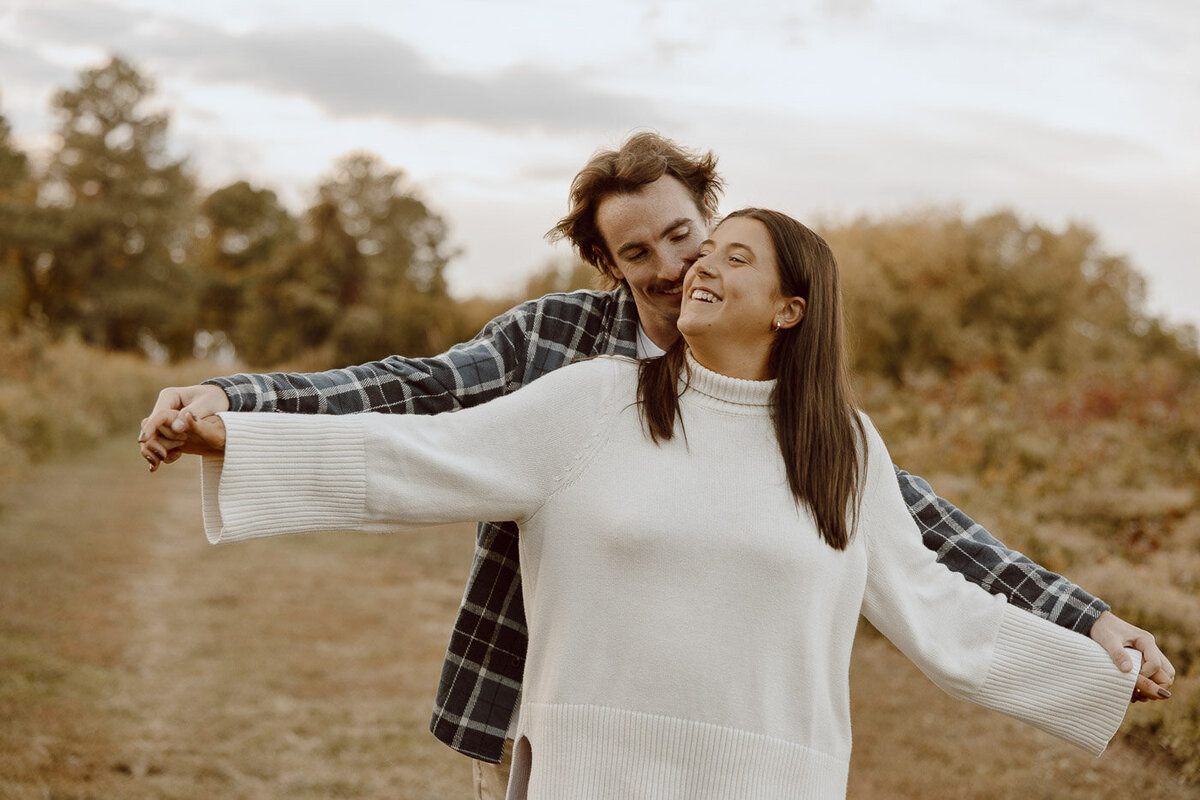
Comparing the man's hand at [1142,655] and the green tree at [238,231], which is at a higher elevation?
the green tree at [238,231]

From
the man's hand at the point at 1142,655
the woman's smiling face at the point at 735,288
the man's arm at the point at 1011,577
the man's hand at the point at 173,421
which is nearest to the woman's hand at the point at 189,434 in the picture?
the man's hand at the point at 173,421

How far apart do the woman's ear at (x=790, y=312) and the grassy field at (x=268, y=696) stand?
3.40 metres

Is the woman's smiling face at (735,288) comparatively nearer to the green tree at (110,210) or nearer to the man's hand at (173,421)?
the man's hand at (173,421)

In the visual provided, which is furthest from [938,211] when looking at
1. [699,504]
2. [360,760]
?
[699,504]

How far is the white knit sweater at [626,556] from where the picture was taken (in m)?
2.13

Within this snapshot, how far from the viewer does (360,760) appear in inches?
212

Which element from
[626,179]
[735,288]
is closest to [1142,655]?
[735,288]

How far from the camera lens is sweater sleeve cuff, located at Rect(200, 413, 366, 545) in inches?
81.7

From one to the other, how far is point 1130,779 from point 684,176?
3732mm

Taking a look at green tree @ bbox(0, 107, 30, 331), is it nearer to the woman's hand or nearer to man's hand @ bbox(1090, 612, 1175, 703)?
the woman's hand

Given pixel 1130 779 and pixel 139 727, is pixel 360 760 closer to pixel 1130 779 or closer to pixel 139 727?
pixel 139 727

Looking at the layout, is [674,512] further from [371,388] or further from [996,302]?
[996,302]

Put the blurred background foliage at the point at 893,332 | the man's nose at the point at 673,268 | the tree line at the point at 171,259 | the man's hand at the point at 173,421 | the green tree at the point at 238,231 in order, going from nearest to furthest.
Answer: the man's hand at the point at 173,421, the man's nose at the point at 673,268, the blurred background foliage at the point at 893,332, the tree line at the point at 171,259, the green tree at the point at 238,231

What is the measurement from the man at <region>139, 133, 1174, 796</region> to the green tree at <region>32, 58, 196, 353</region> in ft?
103
